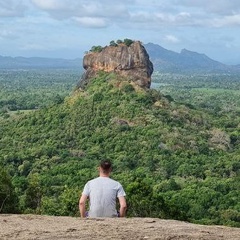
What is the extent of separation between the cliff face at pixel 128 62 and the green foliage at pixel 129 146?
1.27 meters

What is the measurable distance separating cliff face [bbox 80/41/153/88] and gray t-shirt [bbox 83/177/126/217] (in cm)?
5951

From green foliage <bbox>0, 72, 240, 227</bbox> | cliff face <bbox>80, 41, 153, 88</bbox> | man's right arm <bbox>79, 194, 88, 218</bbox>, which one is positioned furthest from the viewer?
cliff face <bbox>80, 41, 153, 88</bbox>

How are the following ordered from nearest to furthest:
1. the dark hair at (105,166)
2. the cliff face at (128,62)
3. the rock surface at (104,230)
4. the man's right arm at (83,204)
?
the rock surface at (104,230), the dark hair at (105,166), the man's right arm at (83,204), the cliff face at (128,62)

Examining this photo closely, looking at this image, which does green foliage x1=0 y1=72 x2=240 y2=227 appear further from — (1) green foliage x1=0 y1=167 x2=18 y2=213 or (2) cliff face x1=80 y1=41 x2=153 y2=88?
(1) green foliage x1=0 y1=167 x2=18 y2=213

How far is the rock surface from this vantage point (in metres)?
10.7

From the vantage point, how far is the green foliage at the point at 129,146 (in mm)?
48562

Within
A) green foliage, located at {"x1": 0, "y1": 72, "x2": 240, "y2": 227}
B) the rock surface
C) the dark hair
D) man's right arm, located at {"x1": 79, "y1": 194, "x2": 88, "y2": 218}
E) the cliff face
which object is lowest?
green foliage, located at {"x1": 0, "y1": 72, "x2": 240, "y2": 227}

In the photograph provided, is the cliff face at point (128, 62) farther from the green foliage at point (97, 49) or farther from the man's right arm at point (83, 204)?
the man's right arm at point (83, 204)

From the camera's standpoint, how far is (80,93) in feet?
245

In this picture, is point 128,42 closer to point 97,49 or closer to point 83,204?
point 97,49

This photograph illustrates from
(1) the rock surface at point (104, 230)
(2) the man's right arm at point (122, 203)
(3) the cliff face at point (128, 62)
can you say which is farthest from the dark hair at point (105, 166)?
(3) the cliff face at point (128, 62)

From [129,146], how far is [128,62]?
42.3ft

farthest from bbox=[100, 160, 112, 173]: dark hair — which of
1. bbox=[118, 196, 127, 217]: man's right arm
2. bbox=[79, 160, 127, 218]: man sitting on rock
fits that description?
bbox=[118, 196, 127, 217]: man's right arm

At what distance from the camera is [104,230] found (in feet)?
36.3
